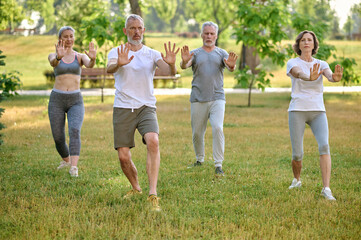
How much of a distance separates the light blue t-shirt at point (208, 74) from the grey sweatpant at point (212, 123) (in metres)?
0.12

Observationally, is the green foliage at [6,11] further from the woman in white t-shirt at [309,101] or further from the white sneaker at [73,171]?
the woman in white t-shirt at [309,101]

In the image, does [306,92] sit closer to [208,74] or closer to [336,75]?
[336,75]

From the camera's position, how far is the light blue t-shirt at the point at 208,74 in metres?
7.82

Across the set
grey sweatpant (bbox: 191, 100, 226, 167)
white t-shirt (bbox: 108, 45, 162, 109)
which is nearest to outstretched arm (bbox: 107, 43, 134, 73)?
white t-shirt (bbox: 108, 45, 162, 109)

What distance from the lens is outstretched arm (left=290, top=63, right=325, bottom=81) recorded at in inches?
237

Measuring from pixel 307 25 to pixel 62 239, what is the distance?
14429mm

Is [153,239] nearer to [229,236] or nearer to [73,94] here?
[229,236]

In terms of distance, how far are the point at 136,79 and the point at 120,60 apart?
0.35 meters

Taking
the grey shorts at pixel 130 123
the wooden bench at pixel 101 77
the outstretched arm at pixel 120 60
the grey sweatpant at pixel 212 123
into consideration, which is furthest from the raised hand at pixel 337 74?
the wooden bench at pixel 101 77

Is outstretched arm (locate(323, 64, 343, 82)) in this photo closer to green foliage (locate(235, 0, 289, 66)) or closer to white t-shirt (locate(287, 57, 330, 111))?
white t-shirt (locate(287, 57, 330, 111))

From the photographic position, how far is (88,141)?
11.1 m

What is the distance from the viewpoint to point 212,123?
7.91 metres

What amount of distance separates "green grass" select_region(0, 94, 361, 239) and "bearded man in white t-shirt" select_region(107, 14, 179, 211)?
1.88 ft

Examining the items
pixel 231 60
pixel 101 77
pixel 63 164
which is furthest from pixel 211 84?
pixel 101 77
